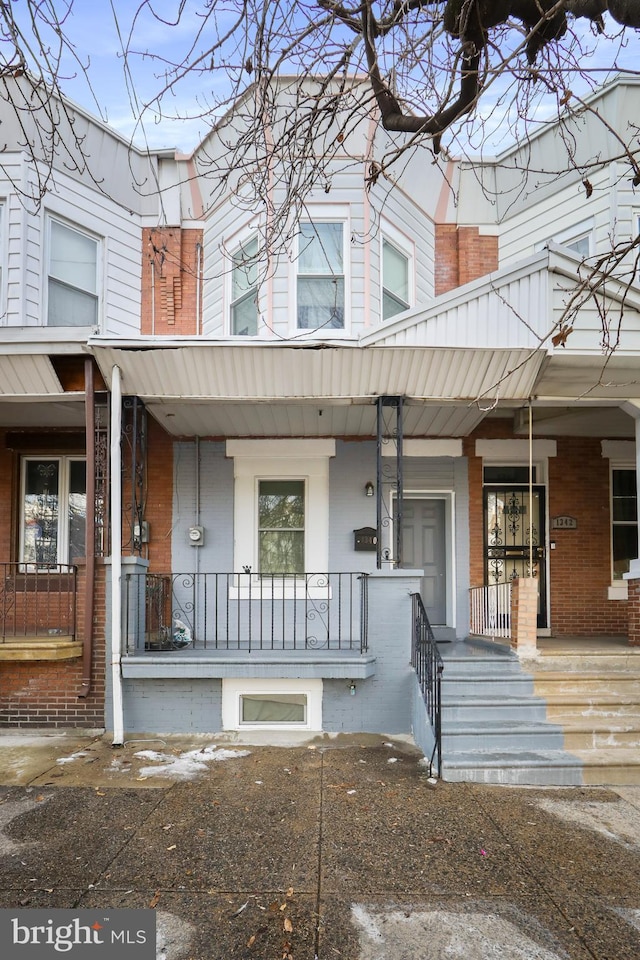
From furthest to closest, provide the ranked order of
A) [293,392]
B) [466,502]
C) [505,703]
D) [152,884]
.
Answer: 1. [466,502]
2. [293,392]
3. [505,703]
4. [152,884]

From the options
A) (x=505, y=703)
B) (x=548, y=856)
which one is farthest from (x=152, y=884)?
(x=505, y=703)

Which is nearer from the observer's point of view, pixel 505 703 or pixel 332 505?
pixel 505 703

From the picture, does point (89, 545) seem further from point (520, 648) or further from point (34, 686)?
point (520, 648)

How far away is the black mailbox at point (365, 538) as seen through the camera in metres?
8.82

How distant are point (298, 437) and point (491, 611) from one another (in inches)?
127

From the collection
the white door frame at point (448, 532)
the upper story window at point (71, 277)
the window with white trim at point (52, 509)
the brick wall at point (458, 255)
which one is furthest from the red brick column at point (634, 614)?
the upper story window at point (71, 277)

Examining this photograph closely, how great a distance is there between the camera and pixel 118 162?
30.3 feet

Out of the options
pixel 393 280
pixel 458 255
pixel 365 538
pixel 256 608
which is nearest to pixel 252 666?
pixel 256 608

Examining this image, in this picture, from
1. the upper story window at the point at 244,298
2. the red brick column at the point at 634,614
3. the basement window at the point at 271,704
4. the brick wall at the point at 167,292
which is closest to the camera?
the basement window at the point at 271,704

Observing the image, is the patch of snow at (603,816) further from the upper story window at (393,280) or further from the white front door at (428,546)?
the upper story window at (393,280)

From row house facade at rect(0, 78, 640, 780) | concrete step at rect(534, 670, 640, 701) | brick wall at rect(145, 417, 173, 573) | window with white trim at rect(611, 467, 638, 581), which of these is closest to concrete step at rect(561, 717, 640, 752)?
concrete step at rect(534, 670, 640, 701)

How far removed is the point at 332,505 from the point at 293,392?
6.73ft

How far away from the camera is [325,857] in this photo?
4.25 meters

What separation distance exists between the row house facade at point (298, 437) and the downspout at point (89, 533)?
38 mm
